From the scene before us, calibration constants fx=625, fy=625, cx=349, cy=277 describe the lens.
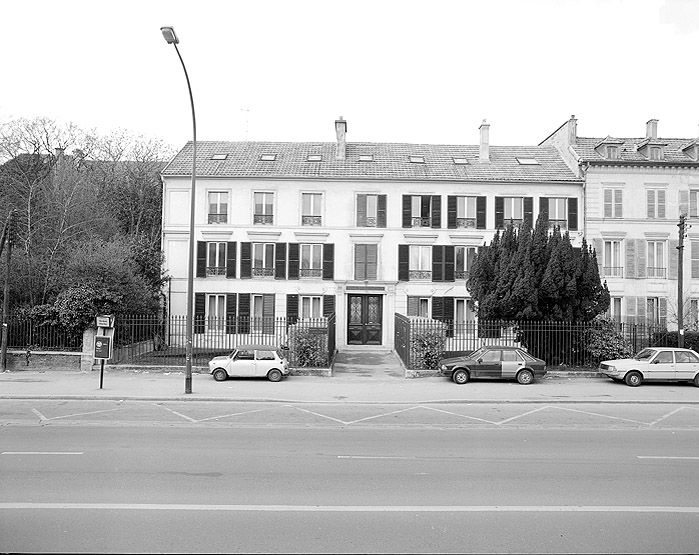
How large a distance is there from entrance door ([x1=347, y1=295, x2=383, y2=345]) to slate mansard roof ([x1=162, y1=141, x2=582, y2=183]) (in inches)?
270

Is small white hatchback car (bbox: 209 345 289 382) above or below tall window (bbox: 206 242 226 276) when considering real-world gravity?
below

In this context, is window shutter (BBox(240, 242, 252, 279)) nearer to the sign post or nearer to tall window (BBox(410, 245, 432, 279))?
tall window (BBox(410, 245, 432, 279))

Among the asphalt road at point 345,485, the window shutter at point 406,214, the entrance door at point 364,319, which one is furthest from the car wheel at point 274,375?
the window shutter at point 406,214

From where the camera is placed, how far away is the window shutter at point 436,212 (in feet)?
116

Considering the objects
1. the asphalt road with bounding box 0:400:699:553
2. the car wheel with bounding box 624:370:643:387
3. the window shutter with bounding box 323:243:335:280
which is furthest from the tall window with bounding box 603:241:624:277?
the asphalt road with bounding box 0:400:699:553

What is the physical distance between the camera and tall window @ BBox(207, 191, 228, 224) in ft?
116

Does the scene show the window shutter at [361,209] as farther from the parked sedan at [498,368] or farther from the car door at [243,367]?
the car door at [243,367]

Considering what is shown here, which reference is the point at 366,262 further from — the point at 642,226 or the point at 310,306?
the point at 642,226

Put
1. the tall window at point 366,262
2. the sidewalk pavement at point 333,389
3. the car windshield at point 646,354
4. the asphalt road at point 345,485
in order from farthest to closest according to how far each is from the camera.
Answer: the tall window at point 366,262
the car windshield at point 646,354
the sidewalk pavement at point 333,389
the asphalt road at point 345,485

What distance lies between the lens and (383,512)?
7184 millimetres

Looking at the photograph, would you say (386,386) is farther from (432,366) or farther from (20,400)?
(20,400)

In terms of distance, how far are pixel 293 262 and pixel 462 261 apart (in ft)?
31.1

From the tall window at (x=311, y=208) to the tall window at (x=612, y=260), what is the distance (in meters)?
16.2

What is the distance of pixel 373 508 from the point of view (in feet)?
24.0
